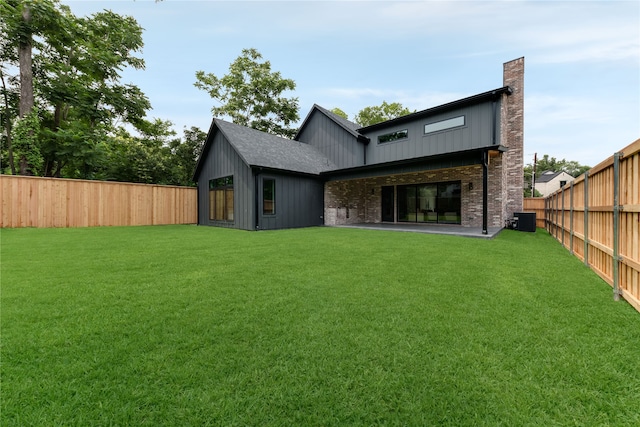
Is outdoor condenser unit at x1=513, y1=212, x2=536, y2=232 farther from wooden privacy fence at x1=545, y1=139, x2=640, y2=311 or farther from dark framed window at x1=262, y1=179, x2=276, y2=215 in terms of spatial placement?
dark framed window at x1=262, y1=179, x2=276, y2=215

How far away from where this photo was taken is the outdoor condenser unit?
31.9 feet

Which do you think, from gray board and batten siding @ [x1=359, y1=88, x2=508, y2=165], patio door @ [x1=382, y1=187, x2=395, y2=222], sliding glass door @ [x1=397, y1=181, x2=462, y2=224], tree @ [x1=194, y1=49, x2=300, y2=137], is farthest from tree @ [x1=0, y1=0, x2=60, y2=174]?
sliding glass door @ [x1=397, y1=181, x2=462, y2=224]

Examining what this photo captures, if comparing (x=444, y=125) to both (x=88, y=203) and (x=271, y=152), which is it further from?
(x=88, y=203)

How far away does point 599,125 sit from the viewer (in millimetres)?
13484

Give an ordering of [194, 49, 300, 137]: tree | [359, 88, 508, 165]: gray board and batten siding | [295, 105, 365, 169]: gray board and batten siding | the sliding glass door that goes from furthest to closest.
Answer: [194, 49, 300, 137]: tree → [295, 105, 365, 169]: gray board and batten siding → the sliding glass door → [359, 88, 508, 165]: gray board and batten siding

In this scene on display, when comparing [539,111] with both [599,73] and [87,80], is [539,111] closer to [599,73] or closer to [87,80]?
[599,73]

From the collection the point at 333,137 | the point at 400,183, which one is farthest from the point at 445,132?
the point at 333,137

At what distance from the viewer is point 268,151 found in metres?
12.3

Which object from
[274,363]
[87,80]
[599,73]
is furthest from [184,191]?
[599,73]

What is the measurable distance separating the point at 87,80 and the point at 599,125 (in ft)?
90.9

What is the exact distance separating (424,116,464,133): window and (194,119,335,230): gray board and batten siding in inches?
201

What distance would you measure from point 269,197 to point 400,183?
261 inches

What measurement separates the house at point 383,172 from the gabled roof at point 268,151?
2.6 inches

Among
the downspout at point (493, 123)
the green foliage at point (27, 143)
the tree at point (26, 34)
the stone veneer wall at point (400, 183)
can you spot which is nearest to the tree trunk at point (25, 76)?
the tree at point (26, 34)
